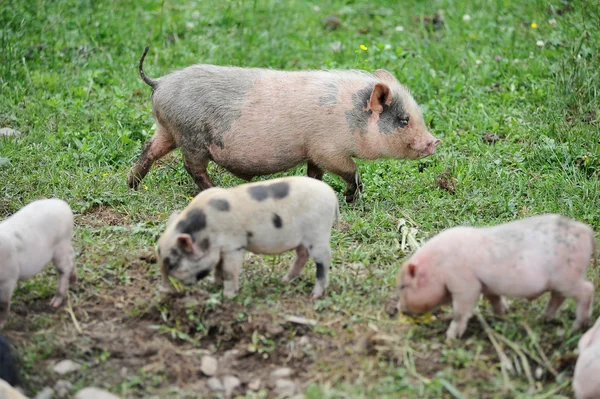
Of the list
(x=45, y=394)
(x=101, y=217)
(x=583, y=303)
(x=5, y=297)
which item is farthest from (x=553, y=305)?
(x=101, y=217)

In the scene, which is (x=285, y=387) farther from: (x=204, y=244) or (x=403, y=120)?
(x=403, y=120)

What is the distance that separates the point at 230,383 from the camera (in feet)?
Result: 14.3

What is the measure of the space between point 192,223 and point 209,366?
78cm

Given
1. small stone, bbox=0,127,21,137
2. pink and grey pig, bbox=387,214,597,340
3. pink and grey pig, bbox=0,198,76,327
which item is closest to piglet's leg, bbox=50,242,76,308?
pink and grey pig, bbox=0,198,76,327

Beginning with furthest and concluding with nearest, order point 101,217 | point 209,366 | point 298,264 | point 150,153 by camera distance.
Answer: point 150,153, point 101,217, point 298,264, point 209,366

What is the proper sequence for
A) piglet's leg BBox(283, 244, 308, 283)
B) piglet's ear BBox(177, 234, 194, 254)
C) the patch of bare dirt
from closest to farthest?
piglet's ear BBox(177, 234, 194, 254) < piglet's leg BBox(283, 244, 308, 283) < the patch of bare dirt

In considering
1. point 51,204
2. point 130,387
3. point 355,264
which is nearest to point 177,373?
point 130,387

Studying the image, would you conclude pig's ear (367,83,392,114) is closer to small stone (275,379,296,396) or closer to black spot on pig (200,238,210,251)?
black spot on pig (200,238,210,251)

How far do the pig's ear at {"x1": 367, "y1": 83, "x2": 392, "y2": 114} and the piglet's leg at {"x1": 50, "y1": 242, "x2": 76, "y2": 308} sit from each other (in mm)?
2617

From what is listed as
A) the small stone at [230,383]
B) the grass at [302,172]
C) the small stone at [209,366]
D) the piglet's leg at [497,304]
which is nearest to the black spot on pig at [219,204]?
the grass at [302,172]

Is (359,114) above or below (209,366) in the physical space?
above

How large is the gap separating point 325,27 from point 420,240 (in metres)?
4.67

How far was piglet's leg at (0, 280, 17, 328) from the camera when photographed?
14.9 ft

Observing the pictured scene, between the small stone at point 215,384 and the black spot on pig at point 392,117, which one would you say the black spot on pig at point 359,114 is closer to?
the black spot on pig at point 392,117
